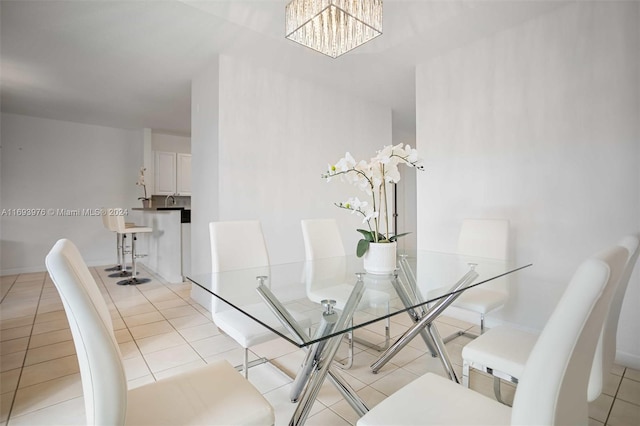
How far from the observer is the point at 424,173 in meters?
3.31

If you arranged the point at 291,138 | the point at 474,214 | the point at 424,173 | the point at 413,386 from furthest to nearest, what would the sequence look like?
the point at 291,138, the point at 424,173, the point at 474,214, the point at 413,386

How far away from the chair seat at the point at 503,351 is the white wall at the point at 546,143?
4.20ft

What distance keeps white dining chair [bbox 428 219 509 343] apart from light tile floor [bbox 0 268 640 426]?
1.43 feet

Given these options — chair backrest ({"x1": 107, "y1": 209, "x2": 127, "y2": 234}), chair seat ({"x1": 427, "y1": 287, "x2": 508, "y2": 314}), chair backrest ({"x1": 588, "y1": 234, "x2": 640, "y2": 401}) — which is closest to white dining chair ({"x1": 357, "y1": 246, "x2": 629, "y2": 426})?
chair backrest ({"x1": 588, "y1": 234, "x2": 640, "y2": 401})

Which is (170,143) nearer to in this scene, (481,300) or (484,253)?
(484,253)

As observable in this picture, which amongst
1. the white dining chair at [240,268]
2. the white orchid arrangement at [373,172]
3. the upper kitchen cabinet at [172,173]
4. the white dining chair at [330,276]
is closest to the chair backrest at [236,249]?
the white dining chair at [240,268]

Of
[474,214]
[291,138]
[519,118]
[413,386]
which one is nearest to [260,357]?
[413,386]

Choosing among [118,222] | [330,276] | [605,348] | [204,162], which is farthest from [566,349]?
[118,222]

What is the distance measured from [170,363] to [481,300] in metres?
2.17

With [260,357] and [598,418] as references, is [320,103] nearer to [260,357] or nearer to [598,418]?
[260,357]

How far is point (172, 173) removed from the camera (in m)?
6.34

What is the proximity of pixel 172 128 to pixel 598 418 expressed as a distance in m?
6.65

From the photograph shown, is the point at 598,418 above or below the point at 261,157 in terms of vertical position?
below

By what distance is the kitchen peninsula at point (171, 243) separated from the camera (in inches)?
175
